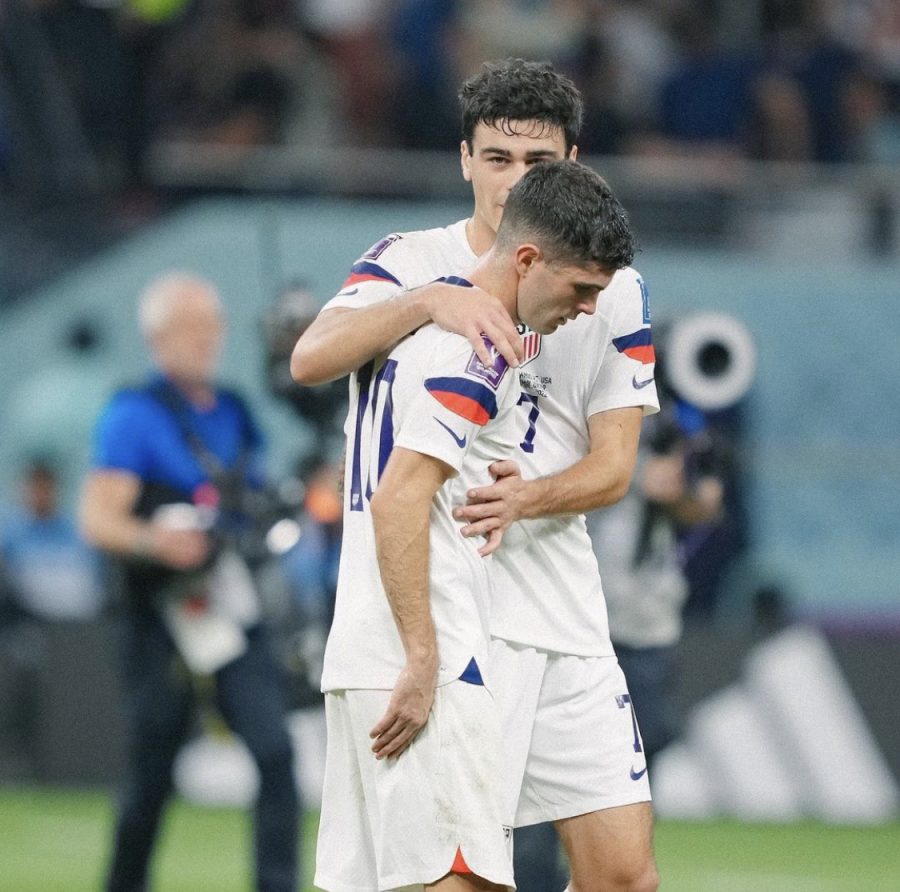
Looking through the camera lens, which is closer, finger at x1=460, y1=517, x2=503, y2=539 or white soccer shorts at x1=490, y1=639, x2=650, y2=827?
finger at x1=460, y1=517, x2=503, y2=539

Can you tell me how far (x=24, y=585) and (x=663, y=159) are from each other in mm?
4942

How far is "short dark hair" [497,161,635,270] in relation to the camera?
13.4 ft

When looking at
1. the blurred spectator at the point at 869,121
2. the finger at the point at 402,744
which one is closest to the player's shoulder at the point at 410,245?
the finger at the point at 402,744

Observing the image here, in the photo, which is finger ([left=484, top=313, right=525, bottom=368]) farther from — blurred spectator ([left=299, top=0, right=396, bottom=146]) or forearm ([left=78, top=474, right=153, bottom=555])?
blurred spectator ([left=299, top=0, right=396, bottom=146])

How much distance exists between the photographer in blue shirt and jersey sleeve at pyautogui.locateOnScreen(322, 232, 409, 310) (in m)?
2.29

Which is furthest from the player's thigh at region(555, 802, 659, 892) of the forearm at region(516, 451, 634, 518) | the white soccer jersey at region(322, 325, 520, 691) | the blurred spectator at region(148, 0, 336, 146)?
the blurred spectator at region(148, 0, 336, 146)

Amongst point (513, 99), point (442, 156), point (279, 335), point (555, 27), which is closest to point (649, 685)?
point (279, 335)

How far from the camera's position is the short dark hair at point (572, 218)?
13.4 ft

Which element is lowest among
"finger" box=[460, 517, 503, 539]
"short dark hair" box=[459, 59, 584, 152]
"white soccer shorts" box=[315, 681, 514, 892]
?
"white soccer shorts" box=[315, 681, 514, 892]

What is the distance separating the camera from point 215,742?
10.9 m

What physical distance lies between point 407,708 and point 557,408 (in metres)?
0.98

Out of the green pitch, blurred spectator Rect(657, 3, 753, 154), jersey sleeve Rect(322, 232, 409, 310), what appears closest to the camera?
jersey sleeve Rect(322, 232, 409, 310)

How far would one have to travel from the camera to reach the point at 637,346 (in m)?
4.79

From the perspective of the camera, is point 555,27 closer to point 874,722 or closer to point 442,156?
point 442,156
